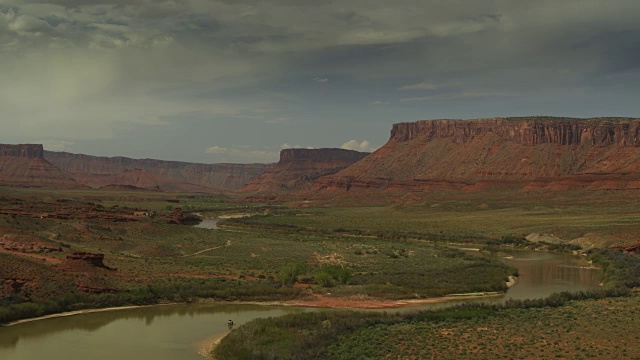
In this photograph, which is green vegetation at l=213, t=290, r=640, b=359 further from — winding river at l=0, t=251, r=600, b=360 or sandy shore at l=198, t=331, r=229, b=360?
winding river at l=0, t=251, r=600, b=360

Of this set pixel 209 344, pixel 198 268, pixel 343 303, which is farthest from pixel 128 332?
pixel 198 268

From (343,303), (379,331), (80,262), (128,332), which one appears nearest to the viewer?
(379,331)

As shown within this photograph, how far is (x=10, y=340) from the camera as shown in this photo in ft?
95.6

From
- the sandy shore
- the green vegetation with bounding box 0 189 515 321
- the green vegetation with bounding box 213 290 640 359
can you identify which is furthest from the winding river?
the green vegetation with bounding box 213 290 640 359

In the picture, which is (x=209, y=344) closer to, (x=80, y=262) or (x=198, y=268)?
(x=80, y=262)

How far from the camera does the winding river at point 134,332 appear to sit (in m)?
27.6

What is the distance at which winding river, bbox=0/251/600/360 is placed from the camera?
27562 millimetres

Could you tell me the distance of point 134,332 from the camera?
103ft

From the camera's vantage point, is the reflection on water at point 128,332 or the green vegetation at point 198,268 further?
the green vegetation at point 198,268

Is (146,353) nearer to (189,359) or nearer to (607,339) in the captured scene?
(189,359)

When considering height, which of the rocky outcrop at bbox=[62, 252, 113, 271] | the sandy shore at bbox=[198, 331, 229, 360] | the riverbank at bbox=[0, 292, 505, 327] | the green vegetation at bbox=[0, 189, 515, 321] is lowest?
the sandy shore at bbox=[198, 331, 229, 360]

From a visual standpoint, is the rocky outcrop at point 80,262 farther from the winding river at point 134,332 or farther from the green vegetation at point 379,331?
the green vegetation at point 379,331

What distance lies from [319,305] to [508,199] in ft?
362

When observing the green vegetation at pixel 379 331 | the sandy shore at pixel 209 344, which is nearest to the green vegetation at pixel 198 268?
the green vegetation at pixel 379 331
